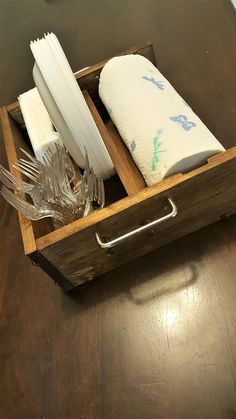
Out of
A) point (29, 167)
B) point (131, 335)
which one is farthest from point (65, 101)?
point (131, 335)

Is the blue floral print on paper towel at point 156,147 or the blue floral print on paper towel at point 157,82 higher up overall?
the blue floral print on paper towel at point 157,82

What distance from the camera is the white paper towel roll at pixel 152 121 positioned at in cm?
43

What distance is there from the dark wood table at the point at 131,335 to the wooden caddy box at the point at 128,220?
22 mm

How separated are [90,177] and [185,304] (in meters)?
0.18

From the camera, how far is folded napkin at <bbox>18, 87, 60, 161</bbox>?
541 millimetres

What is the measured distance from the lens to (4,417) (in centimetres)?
44

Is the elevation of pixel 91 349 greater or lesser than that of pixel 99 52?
lesser

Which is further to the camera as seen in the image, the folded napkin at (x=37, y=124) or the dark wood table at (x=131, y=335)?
the folded napkin at (x=37, y=124)

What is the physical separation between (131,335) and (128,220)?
134 millimetres

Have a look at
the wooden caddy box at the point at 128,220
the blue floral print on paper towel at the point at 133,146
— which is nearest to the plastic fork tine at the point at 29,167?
the wooden caddy box at the point at 128,220

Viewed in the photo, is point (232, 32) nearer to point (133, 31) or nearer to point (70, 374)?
point (133, 31)

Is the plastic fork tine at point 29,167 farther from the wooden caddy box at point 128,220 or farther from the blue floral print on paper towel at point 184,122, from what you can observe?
the blue floral print on paper towel at point 184,122

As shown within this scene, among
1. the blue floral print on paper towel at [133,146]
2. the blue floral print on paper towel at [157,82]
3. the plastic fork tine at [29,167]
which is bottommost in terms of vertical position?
the blue floral print on paper towel at [133,146]

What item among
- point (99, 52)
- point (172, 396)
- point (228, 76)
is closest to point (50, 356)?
point (172, 396)
